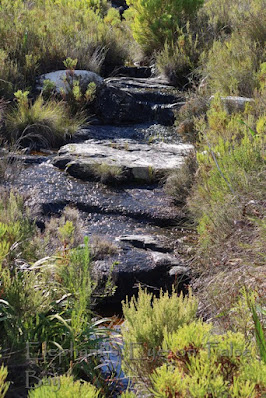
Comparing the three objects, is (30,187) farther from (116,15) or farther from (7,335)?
(116,15)

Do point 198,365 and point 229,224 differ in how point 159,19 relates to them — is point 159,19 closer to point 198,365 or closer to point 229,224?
point 229,224

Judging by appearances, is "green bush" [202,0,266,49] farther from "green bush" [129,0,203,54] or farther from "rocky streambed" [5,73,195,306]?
"rocky streambed" [5,73,195,306]

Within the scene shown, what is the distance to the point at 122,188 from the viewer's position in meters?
5.66

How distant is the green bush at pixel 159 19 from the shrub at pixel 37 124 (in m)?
3.89

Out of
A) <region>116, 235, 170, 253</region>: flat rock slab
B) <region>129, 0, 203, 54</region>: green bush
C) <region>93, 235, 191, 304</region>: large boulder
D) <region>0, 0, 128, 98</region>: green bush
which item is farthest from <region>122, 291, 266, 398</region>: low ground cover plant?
<region>129, 0, 203, 54</region>: green bush

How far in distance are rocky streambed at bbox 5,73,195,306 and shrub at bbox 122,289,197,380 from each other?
97 centimetres

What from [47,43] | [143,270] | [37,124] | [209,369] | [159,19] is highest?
[159,19]

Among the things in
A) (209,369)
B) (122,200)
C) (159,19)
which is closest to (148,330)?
(209,369)

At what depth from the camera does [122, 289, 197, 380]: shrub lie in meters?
2.15

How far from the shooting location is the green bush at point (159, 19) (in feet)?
31.8

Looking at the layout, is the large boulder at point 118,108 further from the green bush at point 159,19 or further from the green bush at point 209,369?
the green bush at point 209,369

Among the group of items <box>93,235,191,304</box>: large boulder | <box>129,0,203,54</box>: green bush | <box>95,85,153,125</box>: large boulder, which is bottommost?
<box>93,235,191,304</box>: large boulder

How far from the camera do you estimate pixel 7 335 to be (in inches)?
95.0

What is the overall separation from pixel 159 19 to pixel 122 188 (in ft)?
18.7
